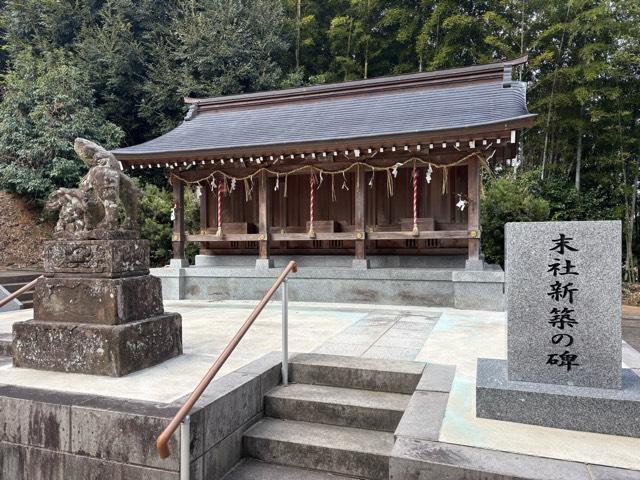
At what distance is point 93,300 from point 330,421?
2274 millimetres

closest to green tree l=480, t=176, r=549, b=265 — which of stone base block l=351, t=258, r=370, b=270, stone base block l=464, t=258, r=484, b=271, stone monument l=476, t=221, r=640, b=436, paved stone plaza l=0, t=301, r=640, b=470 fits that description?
stone base block l=464, t=258, r=484, b=271

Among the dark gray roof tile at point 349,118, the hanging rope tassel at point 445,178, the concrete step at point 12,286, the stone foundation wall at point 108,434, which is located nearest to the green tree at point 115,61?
the dark gray roof tile at point 349,118

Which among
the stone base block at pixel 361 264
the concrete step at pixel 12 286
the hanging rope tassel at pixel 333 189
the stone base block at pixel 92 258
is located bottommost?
the concrete step at pixel 12 286

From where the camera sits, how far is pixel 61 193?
3947mm

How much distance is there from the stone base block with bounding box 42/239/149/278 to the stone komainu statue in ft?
0.28

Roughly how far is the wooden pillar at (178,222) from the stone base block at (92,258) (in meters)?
5.63

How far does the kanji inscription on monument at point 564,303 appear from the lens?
2689mm

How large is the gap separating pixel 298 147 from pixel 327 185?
68.3 inches

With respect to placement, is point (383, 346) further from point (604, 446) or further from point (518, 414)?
point (604, 446)

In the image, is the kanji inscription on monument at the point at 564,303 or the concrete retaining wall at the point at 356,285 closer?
the kanji inscription on monument at the point at 564,303

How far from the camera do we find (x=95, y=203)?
3.78 meters

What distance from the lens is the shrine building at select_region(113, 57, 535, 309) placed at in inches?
296

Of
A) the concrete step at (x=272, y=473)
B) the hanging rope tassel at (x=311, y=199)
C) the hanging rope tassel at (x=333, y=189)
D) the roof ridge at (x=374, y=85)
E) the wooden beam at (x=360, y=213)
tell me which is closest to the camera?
the concrete step at (x=272, y=473)

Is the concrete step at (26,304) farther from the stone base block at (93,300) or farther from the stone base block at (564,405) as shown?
the stone base block at (564,405)
